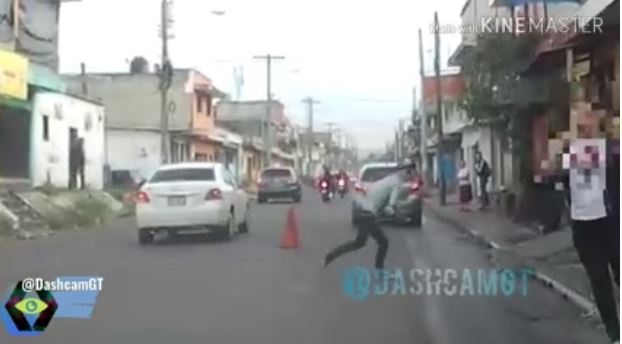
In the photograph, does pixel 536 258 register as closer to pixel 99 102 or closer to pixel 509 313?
pixel 509 313

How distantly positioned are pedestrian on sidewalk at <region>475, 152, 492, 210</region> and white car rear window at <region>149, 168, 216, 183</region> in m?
1.83

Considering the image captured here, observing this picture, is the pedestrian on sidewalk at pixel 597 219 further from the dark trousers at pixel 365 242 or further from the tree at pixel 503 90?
the dark trousers at pixel 365 242

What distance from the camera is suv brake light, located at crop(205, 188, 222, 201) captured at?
26.1 feet

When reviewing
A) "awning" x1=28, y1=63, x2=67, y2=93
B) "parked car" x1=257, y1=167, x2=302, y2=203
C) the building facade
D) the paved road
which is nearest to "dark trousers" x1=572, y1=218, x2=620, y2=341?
the paved road

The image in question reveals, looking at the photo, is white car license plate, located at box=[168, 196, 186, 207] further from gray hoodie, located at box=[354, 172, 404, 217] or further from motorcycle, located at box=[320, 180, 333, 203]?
gray hoodie, located at box=[354, 172, 404, 217]

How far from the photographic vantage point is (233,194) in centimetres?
802

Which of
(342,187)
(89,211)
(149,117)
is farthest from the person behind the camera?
(89,211)

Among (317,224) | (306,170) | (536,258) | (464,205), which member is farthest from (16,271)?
(464,205)

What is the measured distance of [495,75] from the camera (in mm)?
7336

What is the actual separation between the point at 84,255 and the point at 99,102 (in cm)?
101

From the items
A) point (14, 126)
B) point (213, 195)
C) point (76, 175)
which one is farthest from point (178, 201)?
point (14, 126)

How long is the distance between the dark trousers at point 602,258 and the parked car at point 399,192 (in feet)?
3.46

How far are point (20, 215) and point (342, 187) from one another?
2069 millimetres

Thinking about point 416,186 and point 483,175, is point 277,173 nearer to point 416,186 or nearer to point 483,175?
point 416,186
